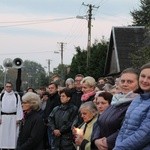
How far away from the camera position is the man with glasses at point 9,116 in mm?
14617

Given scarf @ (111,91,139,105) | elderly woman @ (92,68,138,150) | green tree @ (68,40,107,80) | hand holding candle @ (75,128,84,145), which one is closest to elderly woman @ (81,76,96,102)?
hand holding candle @ (75,128,84,145)

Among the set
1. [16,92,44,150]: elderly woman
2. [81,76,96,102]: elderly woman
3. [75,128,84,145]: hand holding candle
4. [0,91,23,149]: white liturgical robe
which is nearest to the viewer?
[75,128,84,145]: hand holding candle

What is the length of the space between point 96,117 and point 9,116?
25.1 ft

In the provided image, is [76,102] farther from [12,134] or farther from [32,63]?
[32,63]

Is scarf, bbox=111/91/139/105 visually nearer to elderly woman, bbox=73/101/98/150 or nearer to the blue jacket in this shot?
the blue jacket

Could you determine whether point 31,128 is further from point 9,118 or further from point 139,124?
point 9,118

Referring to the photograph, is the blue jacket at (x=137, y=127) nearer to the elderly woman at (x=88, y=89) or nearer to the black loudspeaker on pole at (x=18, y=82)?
the elderly woman at (x=88, y=89)

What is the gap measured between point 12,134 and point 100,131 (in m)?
9.12

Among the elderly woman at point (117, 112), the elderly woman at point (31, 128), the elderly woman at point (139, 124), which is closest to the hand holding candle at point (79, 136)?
the elderly woman at point (31, 128)

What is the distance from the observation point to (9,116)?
1476 cm

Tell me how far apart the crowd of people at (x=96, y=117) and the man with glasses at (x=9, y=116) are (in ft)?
6.38

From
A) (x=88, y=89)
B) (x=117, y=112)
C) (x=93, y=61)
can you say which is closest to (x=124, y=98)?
(x=117, y=112)

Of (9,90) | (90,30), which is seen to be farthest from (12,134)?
(90,30)

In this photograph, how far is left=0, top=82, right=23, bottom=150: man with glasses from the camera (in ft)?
48.0
